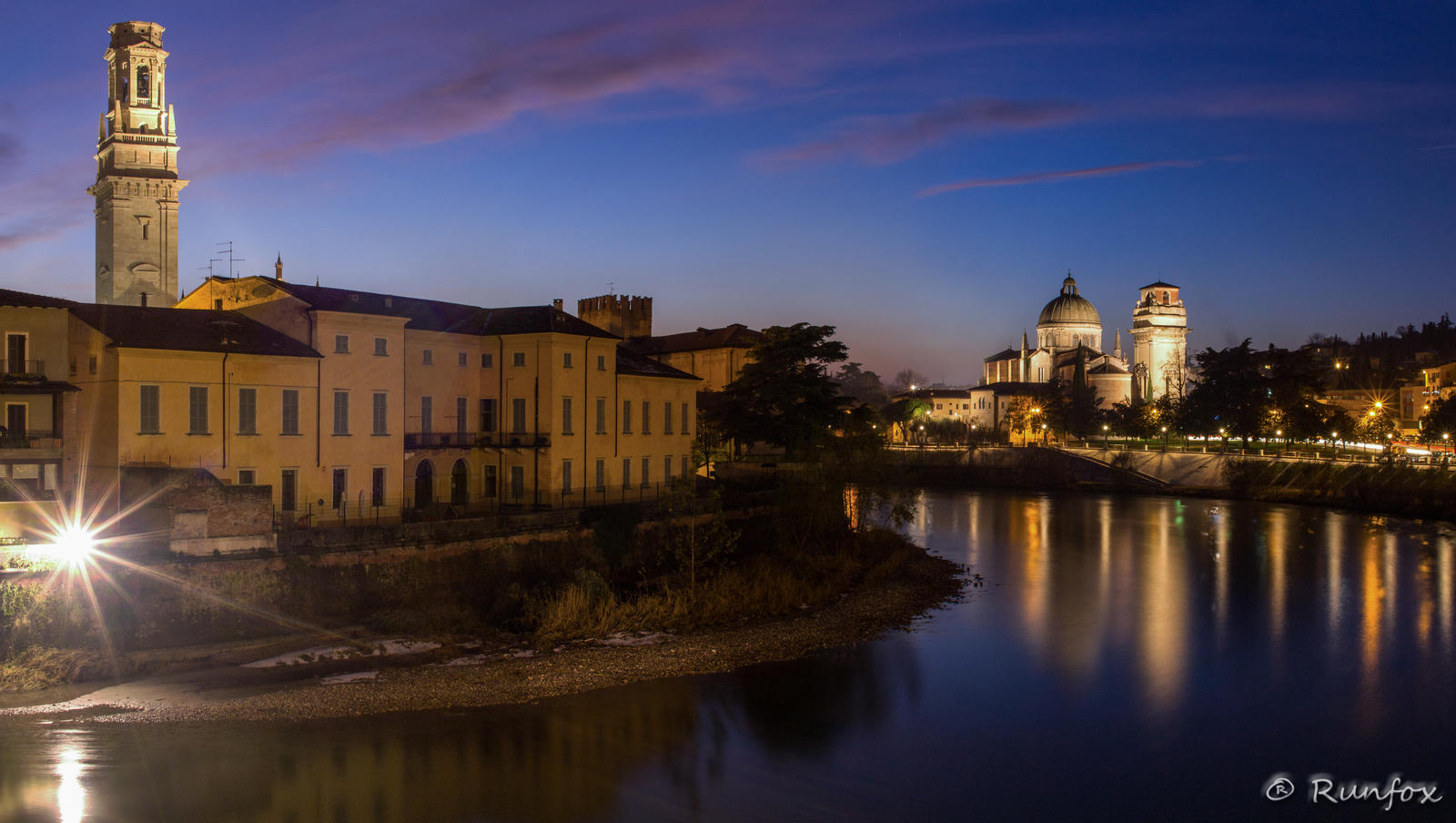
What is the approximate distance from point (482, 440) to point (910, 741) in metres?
18.2

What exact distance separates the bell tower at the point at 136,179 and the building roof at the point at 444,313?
68.9ft

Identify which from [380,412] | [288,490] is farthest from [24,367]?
[380,412]

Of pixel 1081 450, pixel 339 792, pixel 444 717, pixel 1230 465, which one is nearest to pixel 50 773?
pixel 339 792

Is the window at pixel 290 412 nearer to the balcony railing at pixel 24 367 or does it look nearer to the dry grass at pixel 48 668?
the balcony railing at pixel 24 367

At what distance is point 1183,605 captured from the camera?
2858cm

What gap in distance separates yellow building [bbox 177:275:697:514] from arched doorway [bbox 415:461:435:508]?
0.04 meters

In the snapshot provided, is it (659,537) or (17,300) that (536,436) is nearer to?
(659,537)

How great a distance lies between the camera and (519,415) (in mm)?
31375

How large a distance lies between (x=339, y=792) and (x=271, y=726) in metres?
2.94

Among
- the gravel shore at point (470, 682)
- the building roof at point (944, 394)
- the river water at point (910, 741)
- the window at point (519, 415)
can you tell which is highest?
the building roof at point (944, 394)

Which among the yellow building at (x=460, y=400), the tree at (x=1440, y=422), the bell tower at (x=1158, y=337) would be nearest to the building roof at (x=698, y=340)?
the yellow building at (x=460, y=400)

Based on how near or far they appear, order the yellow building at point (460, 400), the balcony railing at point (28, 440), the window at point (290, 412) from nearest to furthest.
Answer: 1. the balcony railing at point (28, 440)
2. the window at point (290, 412)
3. the yellow building at point (460, 400)

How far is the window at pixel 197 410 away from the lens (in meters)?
24.0

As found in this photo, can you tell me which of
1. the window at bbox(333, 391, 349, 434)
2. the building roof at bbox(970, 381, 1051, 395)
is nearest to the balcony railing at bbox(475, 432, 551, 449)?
the window at bbox(333, 391, 349, 434)
